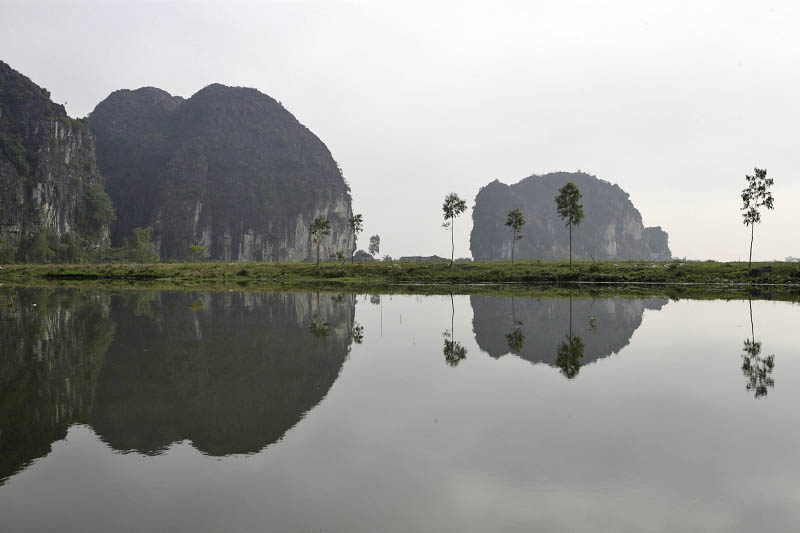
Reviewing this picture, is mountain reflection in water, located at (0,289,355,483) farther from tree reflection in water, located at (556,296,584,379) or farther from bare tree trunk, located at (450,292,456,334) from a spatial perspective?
tree reflection in water, located at (556,296,584,379)

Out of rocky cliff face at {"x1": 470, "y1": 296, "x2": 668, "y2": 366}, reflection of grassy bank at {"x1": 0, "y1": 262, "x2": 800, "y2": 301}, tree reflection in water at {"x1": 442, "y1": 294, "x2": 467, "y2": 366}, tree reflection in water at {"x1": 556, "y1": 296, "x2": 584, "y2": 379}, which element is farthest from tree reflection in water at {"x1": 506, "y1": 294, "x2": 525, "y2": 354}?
reflection of grassy bank at {"x1": 0, "y1": 262, "x2": 800, "y2": 301}

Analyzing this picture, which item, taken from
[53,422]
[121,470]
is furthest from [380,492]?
[53,422]

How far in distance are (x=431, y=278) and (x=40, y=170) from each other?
16599 centimetres

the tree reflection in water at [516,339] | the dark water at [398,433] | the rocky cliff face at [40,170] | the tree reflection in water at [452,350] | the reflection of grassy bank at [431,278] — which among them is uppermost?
the rocky cliff face at [40,170]

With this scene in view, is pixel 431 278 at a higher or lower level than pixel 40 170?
lower

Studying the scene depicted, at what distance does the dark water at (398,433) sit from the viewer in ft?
21.6

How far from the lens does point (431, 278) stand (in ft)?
239

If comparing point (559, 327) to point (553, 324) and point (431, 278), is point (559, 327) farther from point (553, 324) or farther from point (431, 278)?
point (431, 278)

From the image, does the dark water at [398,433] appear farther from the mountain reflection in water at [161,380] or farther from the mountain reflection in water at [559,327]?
the mountain reflection in water at [559,327]

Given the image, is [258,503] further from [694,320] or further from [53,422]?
[694,320]

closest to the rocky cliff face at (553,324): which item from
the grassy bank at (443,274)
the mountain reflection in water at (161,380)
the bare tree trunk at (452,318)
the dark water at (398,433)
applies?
the dark water at (398,433)

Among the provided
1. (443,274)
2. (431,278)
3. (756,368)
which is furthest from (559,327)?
(443,274)

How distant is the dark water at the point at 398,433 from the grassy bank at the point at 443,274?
4262 cm

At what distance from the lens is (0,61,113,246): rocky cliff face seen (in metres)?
165
